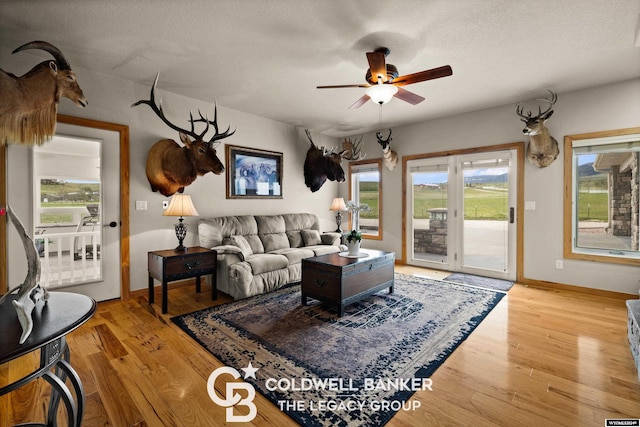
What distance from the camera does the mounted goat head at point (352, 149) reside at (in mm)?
6048

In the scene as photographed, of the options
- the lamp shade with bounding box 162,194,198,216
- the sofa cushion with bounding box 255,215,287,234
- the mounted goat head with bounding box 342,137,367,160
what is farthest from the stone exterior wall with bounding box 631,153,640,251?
the lamp shade with bounding box 162,194,198,216

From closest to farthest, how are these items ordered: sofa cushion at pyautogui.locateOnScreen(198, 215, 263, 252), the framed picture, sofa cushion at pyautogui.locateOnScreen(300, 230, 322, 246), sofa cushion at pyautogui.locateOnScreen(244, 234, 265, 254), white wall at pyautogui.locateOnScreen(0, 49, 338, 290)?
white wall at pyautogui.locateOnScreen(0, 49, 338, 290) < sofa cushion at pyautogui.locateOnScreen(198, 215, 263, 252) < sofa cushion at pyautogui.locateOnScreen(244, 234, 265, 254) < the framed picture < sofa cushion at pyautogui.locateOnScreen(300, 230, 322, 246)

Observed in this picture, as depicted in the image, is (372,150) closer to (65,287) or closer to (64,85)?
(64,85)

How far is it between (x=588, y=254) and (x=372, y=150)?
3797 millimetres

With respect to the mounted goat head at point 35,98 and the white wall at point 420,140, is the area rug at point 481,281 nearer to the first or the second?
the white wall at point 420,140

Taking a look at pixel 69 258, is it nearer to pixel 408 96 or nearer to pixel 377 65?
pixel 377 65

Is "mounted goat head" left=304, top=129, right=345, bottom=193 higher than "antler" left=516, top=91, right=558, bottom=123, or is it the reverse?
"antler" left=516, top=91, right=558, bottom=123

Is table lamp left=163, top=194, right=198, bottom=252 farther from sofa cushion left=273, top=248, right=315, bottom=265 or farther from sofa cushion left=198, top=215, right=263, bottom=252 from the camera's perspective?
sofa cushion left=273, top=248, right=315, bottom=265

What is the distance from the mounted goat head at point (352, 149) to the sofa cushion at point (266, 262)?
2.82 metres

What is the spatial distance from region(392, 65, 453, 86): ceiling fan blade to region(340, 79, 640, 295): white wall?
259cm

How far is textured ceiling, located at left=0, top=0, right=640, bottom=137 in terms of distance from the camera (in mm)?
2316

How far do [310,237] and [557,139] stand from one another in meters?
3.86

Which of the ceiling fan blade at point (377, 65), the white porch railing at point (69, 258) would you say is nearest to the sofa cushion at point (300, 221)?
the white porch railing at point (69, 258)

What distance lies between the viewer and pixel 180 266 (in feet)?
10.8
